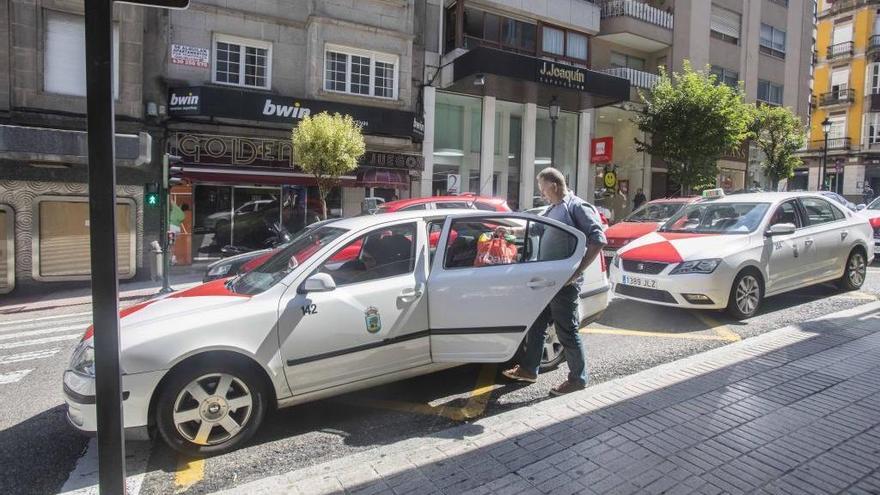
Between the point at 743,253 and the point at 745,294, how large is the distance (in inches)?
20.9

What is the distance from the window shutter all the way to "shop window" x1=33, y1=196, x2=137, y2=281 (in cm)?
2505

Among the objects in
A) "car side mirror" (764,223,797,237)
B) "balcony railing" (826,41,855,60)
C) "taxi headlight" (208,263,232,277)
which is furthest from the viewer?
"balcony railing" (826,41,855,60)

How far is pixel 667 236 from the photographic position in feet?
25.1

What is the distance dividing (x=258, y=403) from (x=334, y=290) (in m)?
0.91

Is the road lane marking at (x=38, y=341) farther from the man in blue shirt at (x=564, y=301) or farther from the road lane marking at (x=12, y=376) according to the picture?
the man in blue shirt at (x=564, y=301)

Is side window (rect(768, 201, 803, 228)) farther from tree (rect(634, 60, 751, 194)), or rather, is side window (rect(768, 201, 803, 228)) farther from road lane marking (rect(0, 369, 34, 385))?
tree (rect(634, 60, 751, 194))

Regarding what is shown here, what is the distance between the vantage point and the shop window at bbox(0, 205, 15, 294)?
11062 mm

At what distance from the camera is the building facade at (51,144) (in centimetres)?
1111

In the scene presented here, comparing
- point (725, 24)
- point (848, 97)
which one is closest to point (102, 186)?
point (725, 24)

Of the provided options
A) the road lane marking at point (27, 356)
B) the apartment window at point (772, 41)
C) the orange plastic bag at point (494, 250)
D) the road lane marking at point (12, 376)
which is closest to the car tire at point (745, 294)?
the orange plastic bag at point (494, 250)

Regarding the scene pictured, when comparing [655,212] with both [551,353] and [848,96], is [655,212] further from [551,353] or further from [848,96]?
[848,96]

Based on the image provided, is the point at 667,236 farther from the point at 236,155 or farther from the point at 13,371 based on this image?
the point at 236,155

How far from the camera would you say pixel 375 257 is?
4.31 m

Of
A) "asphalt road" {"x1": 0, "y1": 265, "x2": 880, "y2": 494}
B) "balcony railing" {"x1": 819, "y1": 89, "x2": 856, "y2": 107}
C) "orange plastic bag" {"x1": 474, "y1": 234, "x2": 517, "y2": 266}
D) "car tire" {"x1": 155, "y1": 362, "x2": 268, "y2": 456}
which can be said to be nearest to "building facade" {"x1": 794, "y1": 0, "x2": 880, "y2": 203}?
"balcony railing" {"x1": 819, "y1": 89, "x2": 856, "y2": 107}
